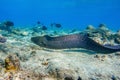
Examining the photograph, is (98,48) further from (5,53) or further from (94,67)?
(5,53)

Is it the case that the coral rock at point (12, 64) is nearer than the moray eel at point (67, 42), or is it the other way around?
the coral rock at point (12, 64)

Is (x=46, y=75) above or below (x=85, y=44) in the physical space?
below

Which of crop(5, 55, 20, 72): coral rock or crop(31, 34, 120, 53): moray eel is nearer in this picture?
crop(5, 55, 20, 72): coral rock

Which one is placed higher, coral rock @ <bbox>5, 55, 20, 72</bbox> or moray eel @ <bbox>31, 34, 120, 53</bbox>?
moray eel @ <bbox>31, 34, 120, 53</bbox>

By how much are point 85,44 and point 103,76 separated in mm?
2783

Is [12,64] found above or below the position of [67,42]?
below

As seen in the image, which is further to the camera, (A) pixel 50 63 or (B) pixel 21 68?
(A) pixel 50 63

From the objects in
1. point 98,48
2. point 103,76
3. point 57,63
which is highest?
point 98,48

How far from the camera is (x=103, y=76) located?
179 inches

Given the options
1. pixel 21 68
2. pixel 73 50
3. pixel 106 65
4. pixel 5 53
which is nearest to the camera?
pixel 21 68

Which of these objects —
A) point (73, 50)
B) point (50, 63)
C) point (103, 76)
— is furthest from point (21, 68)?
point (73, 50)

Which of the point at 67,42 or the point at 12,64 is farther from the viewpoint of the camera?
the point at 67,42

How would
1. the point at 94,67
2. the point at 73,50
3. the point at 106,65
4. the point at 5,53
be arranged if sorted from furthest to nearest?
the point at 73,50
the point at 5,53
the point at 106,65
the point at 94,67

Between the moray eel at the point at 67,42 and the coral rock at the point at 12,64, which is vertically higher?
the moray eel at the point at 67,42
